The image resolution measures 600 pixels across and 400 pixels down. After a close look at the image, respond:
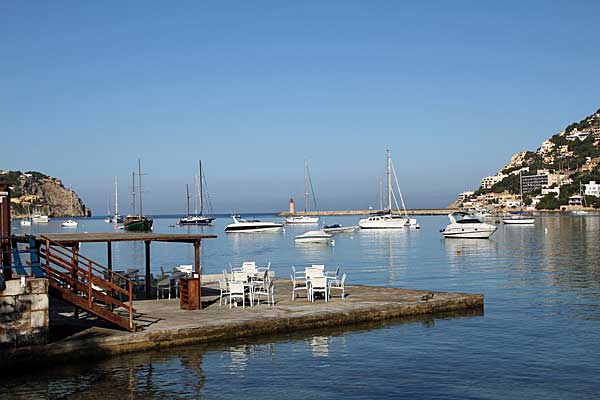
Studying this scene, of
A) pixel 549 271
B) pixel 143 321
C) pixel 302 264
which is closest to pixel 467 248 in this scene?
pixel 302 264

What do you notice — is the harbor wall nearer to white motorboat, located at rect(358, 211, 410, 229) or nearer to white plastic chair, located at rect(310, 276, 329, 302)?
white plastic chair, located at rect(310, 276, 329, 302)

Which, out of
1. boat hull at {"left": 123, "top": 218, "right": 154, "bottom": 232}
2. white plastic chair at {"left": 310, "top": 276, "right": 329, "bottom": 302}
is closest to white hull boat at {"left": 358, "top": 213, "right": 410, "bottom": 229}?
boat hull at {"left": 123, "top": 218, "right": 154, "bottom": 232}

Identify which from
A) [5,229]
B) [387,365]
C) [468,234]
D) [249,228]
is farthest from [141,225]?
[387,365]

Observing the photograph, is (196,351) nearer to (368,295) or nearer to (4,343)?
(4,343)

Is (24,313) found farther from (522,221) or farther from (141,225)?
(522,221)

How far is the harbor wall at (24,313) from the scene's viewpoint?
15.6m

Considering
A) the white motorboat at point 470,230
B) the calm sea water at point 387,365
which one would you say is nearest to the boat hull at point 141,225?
the white motorboat at point 470,230

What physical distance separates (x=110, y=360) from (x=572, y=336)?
1260cm

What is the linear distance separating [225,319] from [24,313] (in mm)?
5475

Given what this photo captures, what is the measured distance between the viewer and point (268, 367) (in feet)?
53.1

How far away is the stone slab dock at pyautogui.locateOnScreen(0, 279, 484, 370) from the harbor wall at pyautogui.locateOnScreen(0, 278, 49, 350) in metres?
0.25

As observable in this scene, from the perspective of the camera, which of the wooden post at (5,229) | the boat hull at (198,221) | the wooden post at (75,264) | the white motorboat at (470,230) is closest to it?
the wooden post at (5,229)

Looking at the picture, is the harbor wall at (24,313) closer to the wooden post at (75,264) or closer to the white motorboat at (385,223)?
the wooden post at (75,264)

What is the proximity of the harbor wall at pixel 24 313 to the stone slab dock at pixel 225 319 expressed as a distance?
0.25 m
